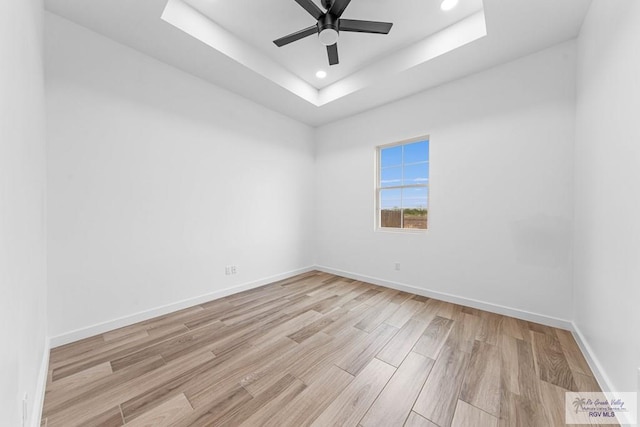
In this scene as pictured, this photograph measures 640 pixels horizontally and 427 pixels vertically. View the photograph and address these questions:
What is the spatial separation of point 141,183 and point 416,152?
353 centimetres

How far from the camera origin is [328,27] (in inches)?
83.5

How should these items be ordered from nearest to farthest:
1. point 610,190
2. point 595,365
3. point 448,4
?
1. point 610,190
2. point 595,365
3. point 448,4

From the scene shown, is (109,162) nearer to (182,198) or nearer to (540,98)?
(182,198)

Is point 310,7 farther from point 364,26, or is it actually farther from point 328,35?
point 364,26

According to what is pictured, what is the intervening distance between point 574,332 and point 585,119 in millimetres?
1930

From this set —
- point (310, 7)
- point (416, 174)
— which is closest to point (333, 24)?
point (310, 7)

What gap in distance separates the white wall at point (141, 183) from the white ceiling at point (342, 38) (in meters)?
0.32

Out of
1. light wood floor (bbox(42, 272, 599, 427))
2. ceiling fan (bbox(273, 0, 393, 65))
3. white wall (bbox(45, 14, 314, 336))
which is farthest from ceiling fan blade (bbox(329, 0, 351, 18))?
light wood floor (bbox(42, 272, 599, 427))

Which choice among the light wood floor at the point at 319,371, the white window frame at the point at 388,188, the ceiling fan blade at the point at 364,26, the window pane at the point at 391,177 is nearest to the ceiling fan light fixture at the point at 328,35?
the ceiling fan blade at the point at 364,26

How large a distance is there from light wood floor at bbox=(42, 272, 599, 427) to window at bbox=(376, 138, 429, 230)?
1.41 m

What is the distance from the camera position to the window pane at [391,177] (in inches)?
145

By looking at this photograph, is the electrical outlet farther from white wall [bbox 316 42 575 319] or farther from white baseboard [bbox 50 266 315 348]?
white wall [bbox 316 42 575 319]

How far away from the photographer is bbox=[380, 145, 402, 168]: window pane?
12.1 feet

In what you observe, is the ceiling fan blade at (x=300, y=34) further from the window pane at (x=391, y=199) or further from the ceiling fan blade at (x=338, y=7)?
the window pane at (x=391, y=199)
